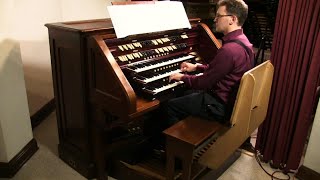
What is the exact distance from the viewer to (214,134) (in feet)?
5.99

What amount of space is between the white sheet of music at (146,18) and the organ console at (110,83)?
56mm

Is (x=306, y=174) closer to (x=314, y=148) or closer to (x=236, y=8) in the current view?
(x=314, y=148)

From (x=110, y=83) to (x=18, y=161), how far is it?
1.18 m

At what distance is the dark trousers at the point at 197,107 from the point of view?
77.1 inches

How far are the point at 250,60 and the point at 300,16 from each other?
0.53 m

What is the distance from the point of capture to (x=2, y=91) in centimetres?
214

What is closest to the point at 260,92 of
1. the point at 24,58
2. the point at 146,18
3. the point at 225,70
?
the point at 225,70

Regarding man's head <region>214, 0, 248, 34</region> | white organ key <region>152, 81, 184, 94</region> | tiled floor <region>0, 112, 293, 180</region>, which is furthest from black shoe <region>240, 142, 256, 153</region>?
man's head <region>214, 0, 248, 34</region>

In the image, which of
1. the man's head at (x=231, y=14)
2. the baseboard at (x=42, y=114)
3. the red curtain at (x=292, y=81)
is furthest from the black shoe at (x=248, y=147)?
the baseboard at (x=42, y=114)

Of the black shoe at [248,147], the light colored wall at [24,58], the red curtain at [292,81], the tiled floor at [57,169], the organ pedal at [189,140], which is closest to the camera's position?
the organ pedal at [189,140]

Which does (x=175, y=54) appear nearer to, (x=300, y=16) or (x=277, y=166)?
(x=300, y=16)

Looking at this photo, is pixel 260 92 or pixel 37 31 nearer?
pixel 260 92

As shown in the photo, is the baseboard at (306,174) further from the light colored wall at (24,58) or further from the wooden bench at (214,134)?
the light colored wall at (24,58)

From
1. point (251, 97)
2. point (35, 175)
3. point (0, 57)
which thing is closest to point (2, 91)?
point (0, 57)
